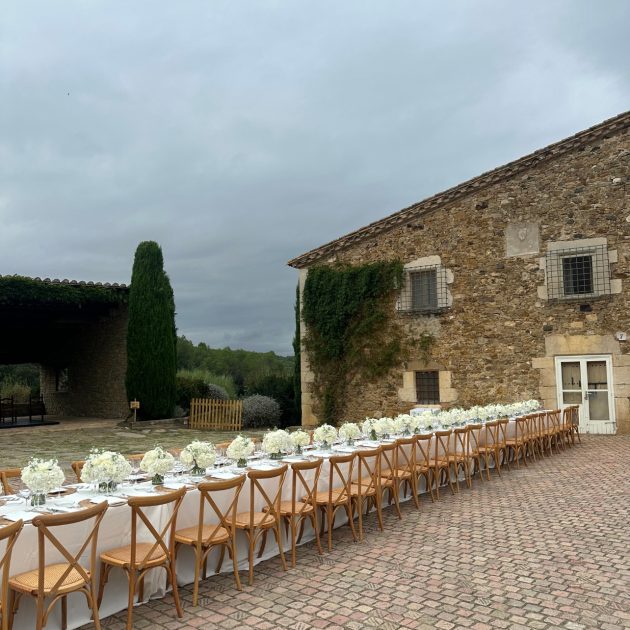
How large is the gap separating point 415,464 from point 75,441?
33.8 ft

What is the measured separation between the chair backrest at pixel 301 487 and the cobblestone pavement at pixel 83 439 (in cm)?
532

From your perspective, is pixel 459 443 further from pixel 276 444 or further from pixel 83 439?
pixel 83 439

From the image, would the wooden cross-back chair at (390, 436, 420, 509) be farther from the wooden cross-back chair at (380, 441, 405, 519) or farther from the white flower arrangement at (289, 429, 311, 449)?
the white flower arrangement at (289, 429, 311, 449)

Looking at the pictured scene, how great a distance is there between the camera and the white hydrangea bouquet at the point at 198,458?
15.7ft

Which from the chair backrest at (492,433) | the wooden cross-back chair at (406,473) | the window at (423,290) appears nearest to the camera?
the wooden cross-back chair at (406,473)

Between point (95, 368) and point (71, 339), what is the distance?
211cm

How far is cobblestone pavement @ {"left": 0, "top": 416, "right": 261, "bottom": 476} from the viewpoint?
11641mm

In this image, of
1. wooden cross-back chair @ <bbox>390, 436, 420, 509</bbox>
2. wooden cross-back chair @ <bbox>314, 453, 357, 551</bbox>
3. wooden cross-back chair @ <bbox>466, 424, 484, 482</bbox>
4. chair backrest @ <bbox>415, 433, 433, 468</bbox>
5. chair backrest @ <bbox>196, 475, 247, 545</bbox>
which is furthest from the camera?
wooden cross-back chair @ <bbox>466, 424, 484, 482</bbox>

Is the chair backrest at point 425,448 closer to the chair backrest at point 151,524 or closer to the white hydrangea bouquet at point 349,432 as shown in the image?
the white hydrangea bouquet at point 349,432

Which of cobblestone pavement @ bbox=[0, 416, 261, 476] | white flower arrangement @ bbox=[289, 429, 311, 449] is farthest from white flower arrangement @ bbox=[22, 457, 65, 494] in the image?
cobblestone pavement @ bbox=[0, 416, 261, 476]

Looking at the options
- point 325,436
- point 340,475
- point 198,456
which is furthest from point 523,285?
point 198,456

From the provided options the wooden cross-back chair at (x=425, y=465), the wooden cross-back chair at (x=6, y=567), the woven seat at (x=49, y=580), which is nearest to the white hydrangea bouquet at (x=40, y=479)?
the woven seat at (x=49, y=580)

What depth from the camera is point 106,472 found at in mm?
Result: 4152

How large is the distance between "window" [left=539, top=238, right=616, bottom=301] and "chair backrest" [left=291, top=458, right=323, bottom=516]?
9761 millimetres
